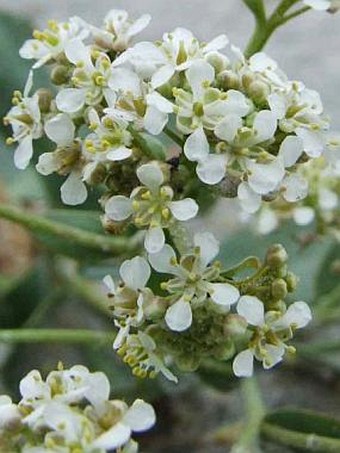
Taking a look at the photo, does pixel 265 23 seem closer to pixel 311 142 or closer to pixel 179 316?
pixel 311 142

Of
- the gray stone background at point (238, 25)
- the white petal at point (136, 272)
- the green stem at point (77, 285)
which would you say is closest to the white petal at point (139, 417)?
the white petal at point (136, 272)

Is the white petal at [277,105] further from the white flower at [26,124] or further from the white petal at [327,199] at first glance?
the white petal at [327,199]

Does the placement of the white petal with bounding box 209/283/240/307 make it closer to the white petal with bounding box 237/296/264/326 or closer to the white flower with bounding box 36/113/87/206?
the white petal with bounding box 237/296/264/326

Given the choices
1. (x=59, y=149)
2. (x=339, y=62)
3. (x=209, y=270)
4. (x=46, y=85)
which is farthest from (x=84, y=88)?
(x=339, y=62)

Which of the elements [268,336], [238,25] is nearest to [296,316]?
[268,336]

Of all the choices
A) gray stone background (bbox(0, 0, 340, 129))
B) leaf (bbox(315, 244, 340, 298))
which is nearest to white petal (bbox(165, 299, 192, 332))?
leaf (bbox(315, 244, 340, 298))
